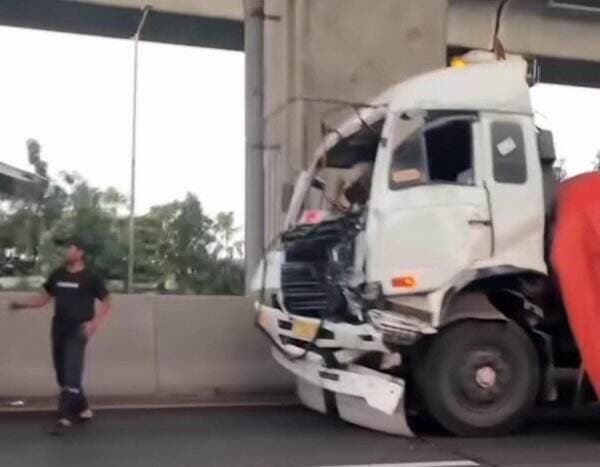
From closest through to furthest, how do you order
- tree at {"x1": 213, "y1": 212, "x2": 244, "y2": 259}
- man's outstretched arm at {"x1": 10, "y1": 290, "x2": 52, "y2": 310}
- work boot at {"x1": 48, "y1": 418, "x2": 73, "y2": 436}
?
1. work boot at {"x1": 48, "y1": 418, "x2": 73, "y2": 436}
2. man's outstretched arm at {"x1": 10, "y1": 290, "x2": 52, "y2": 310}
3. tree at {"x1": 213, "y1": 212, "x2": 244, "y2": 259}

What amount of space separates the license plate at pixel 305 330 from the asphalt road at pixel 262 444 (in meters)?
0.82

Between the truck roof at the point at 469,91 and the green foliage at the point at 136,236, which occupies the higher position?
the truck roof at the point at 469,91

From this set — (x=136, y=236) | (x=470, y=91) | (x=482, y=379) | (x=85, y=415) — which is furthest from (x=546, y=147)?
(x=136, y=236)

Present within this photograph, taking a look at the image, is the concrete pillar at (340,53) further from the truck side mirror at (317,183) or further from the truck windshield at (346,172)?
the truck windshield at (346,172)

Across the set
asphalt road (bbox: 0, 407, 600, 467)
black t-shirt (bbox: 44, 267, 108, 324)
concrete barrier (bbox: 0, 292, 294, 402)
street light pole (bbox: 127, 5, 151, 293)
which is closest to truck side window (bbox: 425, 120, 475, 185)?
asphalt road (bbox: 0, 407, 600, 467)

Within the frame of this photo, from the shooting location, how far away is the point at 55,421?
1277 centimetres

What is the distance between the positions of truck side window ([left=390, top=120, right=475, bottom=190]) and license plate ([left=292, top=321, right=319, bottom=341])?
1.35 meters

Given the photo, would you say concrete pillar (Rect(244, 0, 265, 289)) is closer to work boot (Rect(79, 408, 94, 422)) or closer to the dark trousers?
work boot (Rect(79, 408, 94, 422))

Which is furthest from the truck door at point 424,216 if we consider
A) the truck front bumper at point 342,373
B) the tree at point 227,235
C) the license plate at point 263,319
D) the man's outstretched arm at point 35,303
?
the tree at point 227,235

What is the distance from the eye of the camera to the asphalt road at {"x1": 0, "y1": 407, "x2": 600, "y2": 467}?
1038 cm

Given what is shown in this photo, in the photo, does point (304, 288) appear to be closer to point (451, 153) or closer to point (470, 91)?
point (451, 153)

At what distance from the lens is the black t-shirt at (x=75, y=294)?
12438mm

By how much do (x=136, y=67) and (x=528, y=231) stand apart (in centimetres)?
1144

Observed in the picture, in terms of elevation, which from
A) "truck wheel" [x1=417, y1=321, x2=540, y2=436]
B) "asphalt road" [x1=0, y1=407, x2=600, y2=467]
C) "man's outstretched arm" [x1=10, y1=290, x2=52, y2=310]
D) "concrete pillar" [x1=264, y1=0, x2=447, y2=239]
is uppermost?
"concrete pillar" [x1=264, y1=0, x2=447, y2=239]
